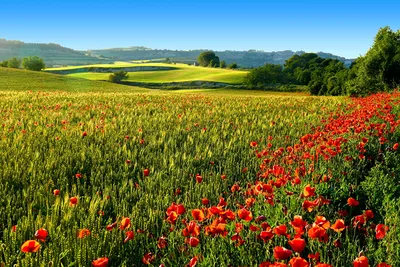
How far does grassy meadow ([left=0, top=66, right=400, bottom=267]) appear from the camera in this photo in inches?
92.4

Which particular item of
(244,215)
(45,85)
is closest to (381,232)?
(244,215)

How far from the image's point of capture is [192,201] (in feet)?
11.5

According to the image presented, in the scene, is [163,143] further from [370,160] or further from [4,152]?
[370,160]

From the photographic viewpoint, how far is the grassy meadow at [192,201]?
92.4 inches

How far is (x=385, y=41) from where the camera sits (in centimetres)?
3494

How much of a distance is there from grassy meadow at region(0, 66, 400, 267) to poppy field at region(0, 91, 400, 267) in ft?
0.05

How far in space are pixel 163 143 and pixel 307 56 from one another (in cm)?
15021

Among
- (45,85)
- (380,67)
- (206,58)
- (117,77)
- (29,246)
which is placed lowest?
(45,85)

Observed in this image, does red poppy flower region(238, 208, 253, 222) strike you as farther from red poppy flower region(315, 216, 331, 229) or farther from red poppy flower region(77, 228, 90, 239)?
red poppy flower region(77, 228, 90, 239)

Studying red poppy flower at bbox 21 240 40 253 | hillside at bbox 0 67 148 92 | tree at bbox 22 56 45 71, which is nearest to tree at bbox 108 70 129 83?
tree at bbox 22 56 45 71

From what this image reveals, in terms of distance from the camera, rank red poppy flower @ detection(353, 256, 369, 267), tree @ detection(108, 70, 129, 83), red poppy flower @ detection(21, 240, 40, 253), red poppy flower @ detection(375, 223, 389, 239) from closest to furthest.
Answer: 1. red poppy flower @ detection(353, 256, 369, 267)
2. red poppy flower @ detection(21, 240, 40, 253)
3. red poppy flower @ detection(375, 223, 389, 239)
4. tree @ detection(108, 70, 129, 83)

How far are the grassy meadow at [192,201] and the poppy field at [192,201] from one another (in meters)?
0.01

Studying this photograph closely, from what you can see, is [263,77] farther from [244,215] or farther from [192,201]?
[244,215]

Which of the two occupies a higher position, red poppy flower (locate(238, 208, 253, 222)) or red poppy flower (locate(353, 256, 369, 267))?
red poppy flower (locate(353, 256, 369, 267))
